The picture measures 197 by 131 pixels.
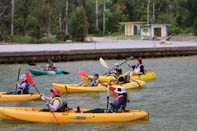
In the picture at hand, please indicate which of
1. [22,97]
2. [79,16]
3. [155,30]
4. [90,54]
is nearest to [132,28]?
[155,30]

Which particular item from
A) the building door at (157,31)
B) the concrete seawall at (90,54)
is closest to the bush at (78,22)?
the building door at (157,31)

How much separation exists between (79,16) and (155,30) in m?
17.8

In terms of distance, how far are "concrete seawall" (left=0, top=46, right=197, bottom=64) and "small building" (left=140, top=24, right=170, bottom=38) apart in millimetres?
27356

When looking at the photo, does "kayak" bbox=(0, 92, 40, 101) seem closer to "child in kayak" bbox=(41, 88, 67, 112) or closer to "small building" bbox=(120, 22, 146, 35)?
"child in kayak" bbox=(41, 88, 67, 112)

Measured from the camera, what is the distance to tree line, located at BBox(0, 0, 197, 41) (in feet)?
174

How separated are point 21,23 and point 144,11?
2598 centimetres

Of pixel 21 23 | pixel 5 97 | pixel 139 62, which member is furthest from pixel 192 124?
pixel 21 23

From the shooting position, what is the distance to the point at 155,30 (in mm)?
66625

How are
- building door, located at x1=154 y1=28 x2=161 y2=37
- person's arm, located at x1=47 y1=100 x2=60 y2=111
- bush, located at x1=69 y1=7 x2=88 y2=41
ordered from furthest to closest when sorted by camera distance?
building door, located at x1=154 y1=28 x2=161 y2=37, bush, located at x1=69 y1=7 x2=88 y2=41, person's arm, located at x1=47 y1=100 x2=60 y2=111

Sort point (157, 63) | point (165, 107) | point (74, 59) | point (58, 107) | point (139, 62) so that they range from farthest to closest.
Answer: point (74, 59) < point (157, 63) < point (139, 62) < point (165, 107) < point (58, 107)

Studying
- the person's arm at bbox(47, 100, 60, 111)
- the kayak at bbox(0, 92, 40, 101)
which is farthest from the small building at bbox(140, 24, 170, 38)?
the person's arm at bbox(47, 100, 60, 111)

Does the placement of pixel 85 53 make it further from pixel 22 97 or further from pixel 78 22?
pixel 22 97

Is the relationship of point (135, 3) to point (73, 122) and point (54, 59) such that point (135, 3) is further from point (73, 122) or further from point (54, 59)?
point (73, 122)

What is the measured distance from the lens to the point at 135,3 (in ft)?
283
